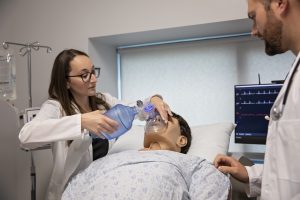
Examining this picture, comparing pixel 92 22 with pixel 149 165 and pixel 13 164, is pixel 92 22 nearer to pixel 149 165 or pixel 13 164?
pixel 13 164

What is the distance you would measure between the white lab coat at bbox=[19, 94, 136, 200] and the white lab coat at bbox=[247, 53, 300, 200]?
81cm

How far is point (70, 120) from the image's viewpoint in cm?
146

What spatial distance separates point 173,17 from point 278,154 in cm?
142

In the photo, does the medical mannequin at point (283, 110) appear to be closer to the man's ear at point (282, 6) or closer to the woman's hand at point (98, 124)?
the man's ear at point (282, 6)

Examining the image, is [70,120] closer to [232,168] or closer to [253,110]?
[232,168]

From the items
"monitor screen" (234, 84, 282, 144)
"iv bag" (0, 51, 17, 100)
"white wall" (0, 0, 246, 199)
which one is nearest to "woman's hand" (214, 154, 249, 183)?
"monitor screen" (234, 84, 282, 144)

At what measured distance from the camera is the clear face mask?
1.66 m

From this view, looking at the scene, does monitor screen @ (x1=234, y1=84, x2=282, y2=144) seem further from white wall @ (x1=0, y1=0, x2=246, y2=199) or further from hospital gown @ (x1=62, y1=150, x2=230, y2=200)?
hospital gown @ (x1=62, y1=150, x2=230, y2=200)

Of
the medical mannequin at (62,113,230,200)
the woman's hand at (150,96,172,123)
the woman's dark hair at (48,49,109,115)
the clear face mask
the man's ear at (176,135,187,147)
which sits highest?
the woman's dark hair at (48,49,109,115)

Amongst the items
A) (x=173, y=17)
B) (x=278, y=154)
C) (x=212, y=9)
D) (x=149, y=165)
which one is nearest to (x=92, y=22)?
(x=173, y=17)

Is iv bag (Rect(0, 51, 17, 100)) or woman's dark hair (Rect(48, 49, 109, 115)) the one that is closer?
woman's dark hair (Rect(48, 49, 109, 115))

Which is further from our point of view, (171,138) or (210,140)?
(210,140)

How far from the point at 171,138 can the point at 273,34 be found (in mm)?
815

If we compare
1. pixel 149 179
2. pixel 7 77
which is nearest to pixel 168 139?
pixel 149 179
